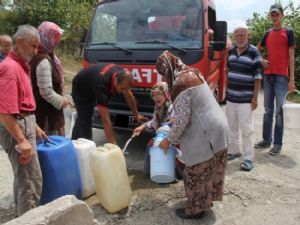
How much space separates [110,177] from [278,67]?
2.99 metres

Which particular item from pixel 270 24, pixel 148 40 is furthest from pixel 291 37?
pixel 270 24

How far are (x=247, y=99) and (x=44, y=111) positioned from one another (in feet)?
7.80

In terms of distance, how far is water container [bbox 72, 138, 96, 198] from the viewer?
3670 millimetres

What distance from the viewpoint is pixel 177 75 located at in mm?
3381

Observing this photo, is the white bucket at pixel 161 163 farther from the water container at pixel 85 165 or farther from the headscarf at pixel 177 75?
the headscarf at pixel 177 75

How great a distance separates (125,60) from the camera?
4.84m

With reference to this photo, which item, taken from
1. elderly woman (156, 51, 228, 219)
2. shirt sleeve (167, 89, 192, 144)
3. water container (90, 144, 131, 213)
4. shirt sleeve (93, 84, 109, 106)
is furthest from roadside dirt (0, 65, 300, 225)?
shirt sleeve (93, 84, 109, 106)

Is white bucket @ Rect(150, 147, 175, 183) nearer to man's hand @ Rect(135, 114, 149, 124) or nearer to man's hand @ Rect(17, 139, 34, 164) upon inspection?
man's hand @ Rect(135, 114, 149, 124)

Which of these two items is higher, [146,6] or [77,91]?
[146,6]

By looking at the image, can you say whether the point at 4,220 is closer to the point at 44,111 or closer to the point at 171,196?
the point at 44,111

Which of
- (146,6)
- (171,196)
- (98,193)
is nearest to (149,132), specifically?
(171,196)

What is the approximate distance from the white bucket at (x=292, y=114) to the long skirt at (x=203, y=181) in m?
2.13

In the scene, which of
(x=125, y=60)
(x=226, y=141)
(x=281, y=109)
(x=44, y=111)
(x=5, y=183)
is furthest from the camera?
(x=281, y=109)

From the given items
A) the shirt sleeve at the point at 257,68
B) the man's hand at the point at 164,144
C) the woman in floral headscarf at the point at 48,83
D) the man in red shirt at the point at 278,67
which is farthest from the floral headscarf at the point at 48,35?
the man in red shirt at the point at 278,67
